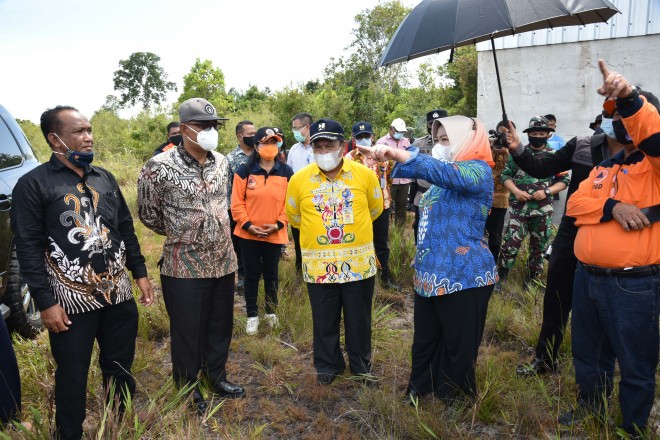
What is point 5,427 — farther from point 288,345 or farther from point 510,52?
point 510,52

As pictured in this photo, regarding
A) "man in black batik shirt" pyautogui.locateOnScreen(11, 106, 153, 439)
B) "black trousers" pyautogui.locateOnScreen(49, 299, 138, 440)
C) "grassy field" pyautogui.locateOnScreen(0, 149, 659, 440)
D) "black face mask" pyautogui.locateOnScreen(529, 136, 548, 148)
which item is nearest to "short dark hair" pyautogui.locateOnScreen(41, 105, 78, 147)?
"man in black batik shirt" pyautogui.locateOnScreen(11, 106, 153, 439)

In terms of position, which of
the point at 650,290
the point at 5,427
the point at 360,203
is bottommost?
the point at 5,427

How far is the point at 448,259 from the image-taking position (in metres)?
2.83

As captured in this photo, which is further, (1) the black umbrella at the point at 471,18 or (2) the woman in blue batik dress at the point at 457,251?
(2) the woman in blue batik dress at the point at 457,251

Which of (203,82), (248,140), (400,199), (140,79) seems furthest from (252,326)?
(140,79)

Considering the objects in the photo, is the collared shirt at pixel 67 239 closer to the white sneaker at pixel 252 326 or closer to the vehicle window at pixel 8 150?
the white sneaker at pixel 252 326

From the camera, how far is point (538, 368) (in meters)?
3.43

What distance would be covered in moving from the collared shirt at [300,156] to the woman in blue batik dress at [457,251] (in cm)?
347

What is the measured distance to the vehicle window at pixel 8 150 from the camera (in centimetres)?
428

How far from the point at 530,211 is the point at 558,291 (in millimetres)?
2045

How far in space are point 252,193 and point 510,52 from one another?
5132mm

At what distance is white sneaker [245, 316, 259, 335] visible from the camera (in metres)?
4.41

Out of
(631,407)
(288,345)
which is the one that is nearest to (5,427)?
(288,345)

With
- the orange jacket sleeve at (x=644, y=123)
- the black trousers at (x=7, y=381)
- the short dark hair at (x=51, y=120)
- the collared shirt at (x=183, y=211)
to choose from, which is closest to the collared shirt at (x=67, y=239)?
the short dark hair at (x=51, y=120)
